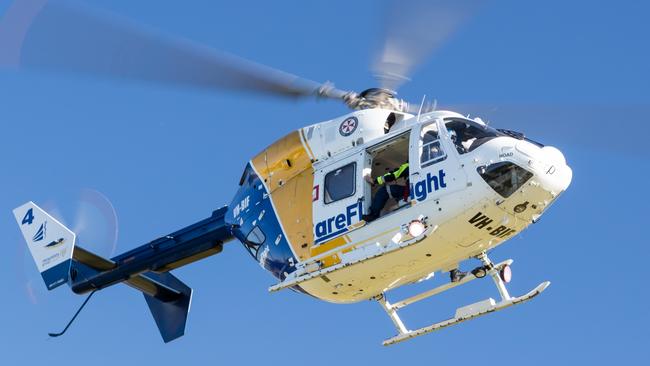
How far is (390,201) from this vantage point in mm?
14188

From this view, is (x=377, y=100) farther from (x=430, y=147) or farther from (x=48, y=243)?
(x=48, y=243)

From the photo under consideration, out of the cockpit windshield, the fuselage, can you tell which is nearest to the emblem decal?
the fuselage

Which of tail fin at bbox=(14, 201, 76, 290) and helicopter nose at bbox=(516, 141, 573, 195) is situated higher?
tail fin at bbox=(14, 201, 76, 290)

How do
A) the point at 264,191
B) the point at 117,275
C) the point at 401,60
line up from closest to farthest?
1. the point at 401,60
2. the point at 264,191
3. the point at 117,275

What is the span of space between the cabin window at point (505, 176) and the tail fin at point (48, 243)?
23.5 ft

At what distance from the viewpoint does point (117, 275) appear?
17734 mm

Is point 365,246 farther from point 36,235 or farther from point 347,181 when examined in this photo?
point 36,235

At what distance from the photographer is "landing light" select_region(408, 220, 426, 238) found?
13414 mm

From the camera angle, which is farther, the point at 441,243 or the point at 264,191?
the point at 264,191

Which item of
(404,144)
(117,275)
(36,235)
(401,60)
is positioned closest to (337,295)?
(404,144)

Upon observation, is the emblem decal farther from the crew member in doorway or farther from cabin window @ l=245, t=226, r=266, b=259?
cabin window @ l=245, t=226, r=266, b=259

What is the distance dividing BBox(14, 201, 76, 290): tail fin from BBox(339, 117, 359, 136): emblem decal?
5174mm

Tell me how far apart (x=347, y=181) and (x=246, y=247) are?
7.02 feet

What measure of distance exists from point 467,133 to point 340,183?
170 cm
